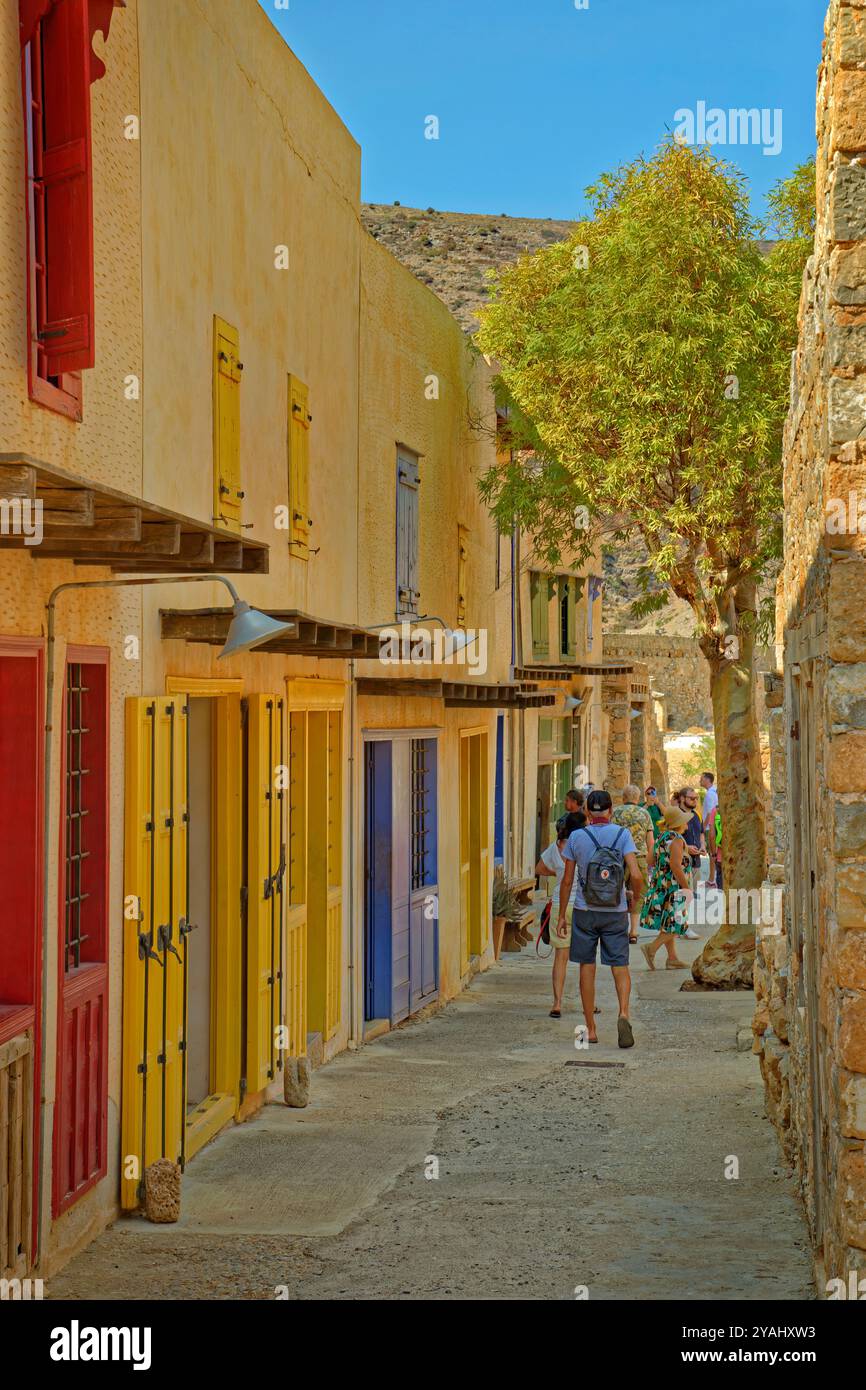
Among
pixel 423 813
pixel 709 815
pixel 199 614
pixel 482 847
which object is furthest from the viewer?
pixel 709 815

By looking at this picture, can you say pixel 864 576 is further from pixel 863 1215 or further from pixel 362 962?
pixel 362 962

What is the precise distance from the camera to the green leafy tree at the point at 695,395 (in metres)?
15.2

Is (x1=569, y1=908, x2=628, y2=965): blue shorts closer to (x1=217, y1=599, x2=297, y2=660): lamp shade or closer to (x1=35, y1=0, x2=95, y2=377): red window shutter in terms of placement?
(x1=217, y1=599, x2=297, y2=660): lamp shade

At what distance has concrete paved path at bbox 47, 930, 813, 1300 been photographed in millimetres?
6258

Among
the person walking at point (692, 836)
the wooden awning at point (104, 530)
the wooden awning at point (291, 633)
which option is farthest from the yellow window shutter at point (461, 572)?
the wooden awning at point (104, 530)

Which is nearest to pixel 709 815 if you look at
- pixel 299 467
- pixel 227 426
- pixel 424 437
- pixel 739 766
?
pixel 739 766

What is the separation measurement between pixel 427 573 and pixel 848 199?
10.6m

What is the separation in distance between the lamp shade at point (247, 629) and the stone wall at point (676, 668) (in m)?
31.7

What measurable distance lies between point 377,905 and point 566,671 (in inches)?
425

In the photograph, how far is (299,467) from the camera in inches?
420

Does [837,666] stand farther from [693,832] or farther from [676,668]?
[676,668]

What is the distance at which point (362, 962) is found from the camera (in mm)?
12578

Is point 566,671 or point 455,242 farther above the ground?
point 455,242

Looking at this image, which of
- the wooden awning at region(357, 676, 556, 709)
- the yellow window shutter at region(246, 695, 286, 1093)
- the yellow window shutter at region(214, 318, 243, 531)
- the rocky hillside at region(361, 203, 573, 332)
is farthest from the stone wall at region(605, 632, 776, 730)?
the yellow window shutter at region(214, 318, 243, 531)
